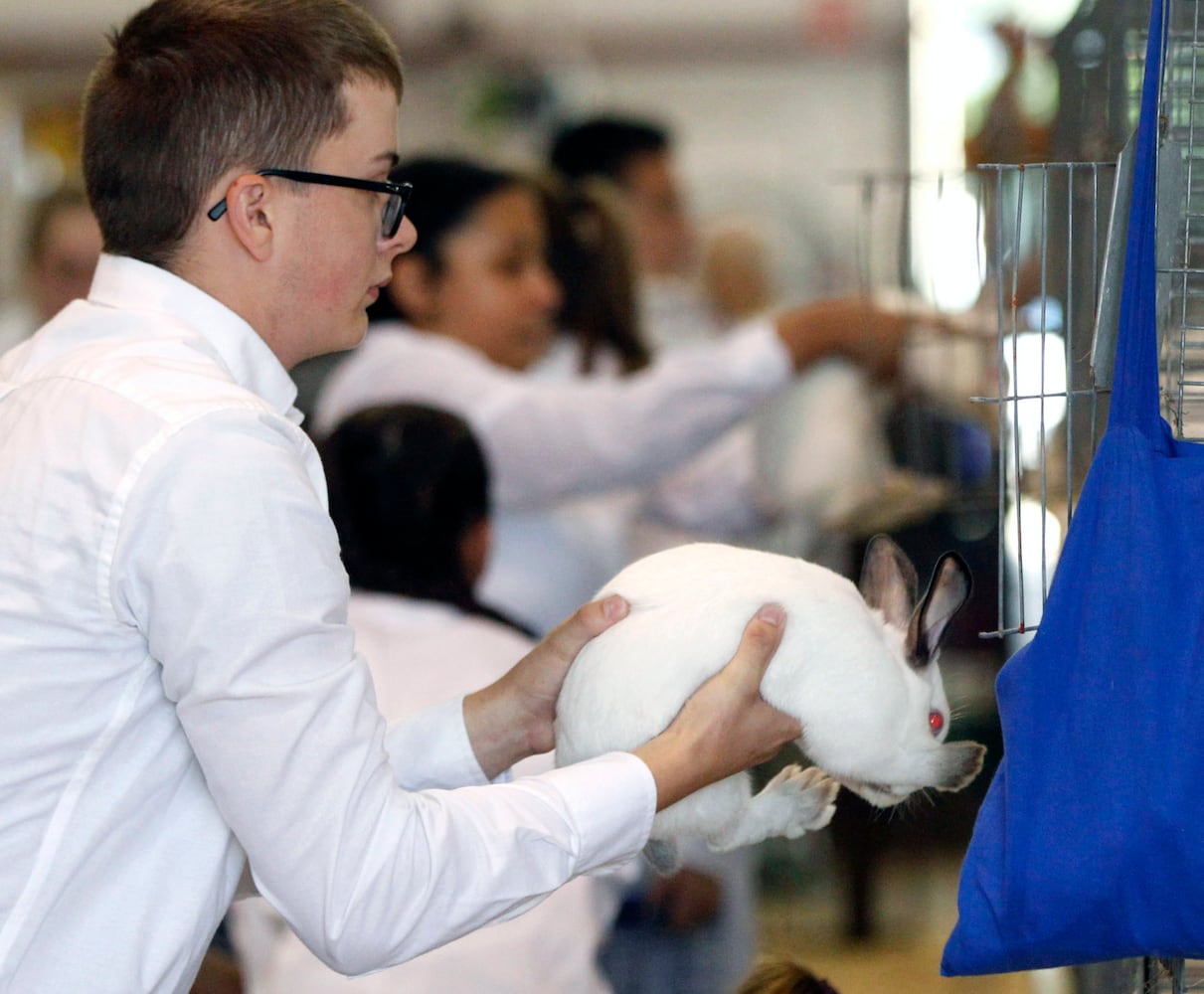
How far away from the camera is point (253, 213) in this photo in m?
0.90

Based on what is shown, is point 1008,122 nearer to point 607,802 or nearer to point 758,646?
point 758,646

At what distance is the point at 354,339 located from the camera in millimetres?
975

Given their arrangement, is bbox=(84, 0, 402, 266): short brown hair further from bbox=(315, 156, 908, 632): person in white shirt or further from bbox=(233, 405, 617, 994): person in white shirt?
bbox=(315, 156, 908, 632): person in white shirt

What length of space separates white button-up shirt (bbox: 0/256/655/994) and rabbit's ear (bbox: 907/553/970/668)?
22cm

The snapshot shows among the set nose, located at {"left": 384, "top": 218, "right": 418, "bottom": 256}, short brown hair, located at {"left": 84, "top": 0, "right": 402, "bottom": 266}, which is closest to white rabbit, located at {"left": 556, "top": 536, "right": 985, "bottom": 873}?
nose, located at {"left": 384, "top": 218, "right": 418, "bottom": 256}

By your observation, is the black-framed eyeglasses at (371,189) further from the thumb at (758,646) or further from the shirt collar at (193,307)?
the thumb at (758,646)

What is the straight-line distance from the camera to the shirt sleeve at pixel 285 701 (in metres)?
0.77

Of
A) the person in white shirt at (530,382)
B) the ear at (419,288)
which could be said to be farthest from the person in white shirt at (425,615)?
the ear at (419,288)

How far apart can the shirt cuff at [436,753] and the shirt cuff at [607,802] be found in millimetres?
204

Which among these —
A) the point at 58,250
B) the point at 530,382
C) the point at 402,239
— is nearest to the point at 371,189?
the point at 402,239

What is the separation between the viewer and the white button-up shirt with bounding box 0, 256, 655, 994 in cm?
77

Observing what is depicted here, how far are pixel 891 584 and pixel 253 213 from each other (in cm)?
50

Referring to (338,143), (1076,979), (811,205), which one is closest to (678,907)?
(1076,979)

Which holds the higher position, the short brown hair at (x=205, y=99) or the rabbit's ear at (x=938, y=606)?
the short brown hair at (x=205, y=99)
